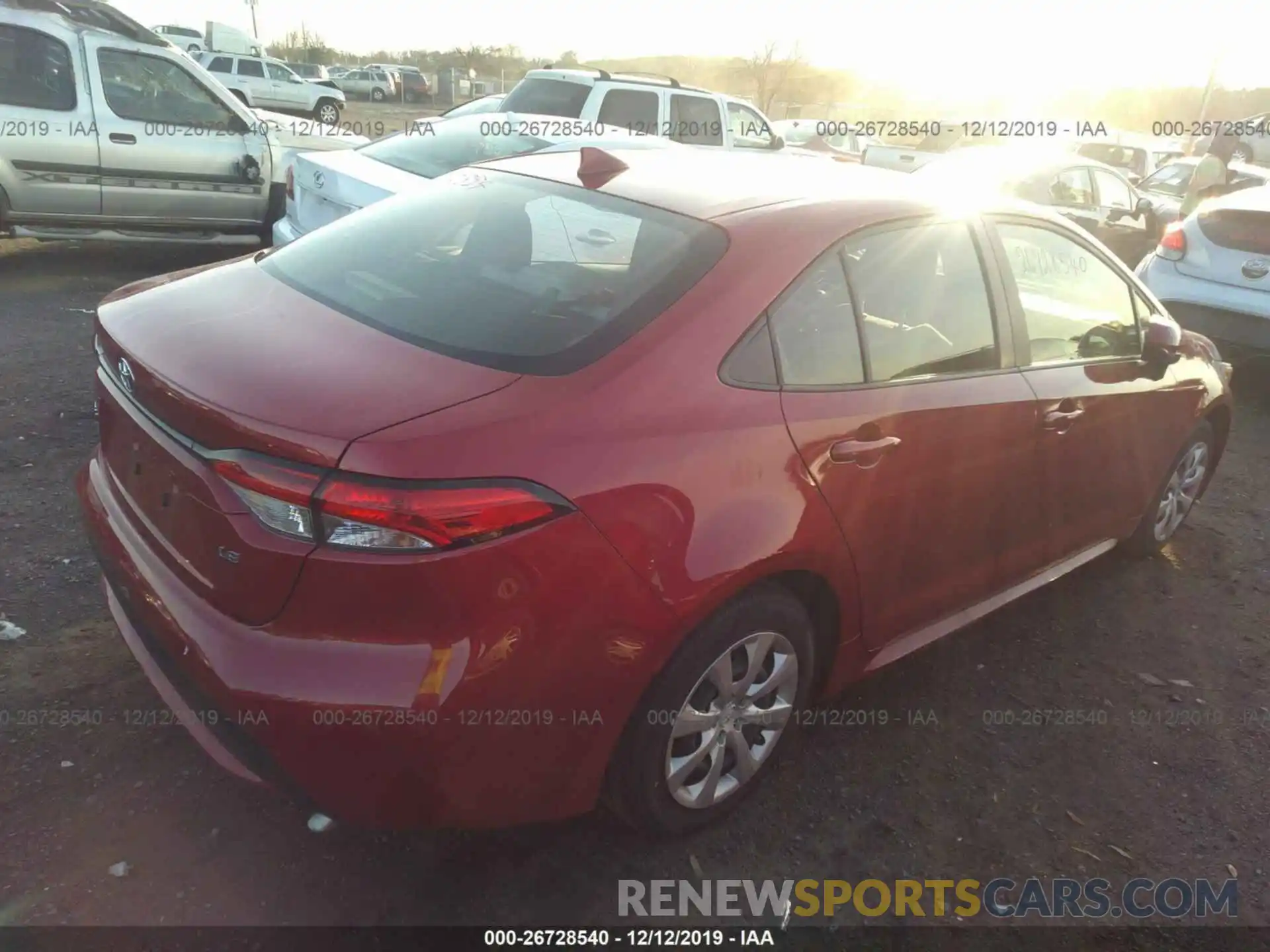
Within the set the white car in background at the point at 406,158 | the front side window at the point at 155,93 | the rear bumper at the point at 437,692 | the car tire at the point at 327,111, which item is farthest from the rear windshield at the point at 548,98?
the car tire at the point at 327,111

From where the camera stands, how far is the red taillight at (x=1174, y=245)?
269 inches

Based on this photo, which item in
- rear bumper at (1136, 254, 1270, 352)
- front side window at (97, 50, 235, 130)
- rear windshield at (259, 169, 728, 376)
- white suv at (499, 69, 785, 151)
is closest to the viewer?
rear windshield at (259, 169, 728, 376)

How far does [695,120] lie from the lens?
414 inches

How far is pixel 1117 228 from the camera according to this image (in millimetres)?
9867

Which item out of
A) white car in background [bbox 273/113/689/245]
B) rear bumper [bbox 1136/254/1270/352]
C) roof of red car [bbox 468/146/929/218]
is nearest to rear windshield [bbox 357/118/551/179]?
white car in background [bbox 273/113/689/245]

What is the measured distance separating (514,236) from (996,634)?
245 centimetres

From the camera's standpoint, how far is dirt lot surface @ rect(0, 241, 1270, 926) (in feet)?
7.41

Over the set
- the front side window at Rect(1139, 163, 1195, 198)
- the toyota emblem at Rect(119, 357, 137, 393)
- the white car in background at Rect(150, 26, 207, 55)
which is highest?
the white car in background at Rect(150, 26, 207, 55)

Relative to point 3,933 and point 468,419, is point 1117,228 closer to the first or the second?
point 468,419

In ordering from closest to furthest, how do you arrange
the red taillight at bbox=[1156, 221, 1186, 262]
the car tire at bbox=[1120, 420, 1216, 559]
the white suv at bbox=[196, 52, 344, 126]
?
the car tire at bbox=[1120, 420, 1216, 559] → the red taillight at bbox=[1156, 221, 1186, 262] → the white suv at bbox=[196, 52, 344, 126]

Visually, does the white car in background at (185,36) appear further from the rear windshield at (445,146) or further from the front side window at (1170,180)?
the front side window at (1170,180)

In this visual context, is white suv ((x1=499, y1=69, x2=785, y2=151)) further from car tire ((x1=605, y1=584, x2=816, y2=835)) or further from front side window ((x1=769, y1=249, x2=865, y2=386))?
car tire ((x1=605, y1=584, x2=816, y2=835))

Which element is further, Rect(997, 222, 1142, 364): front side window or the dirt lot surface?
Rect(997, 222, 1142, 364): front side window

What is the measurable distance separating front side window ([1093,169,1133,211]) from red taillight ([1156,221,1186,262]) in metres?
3.07
